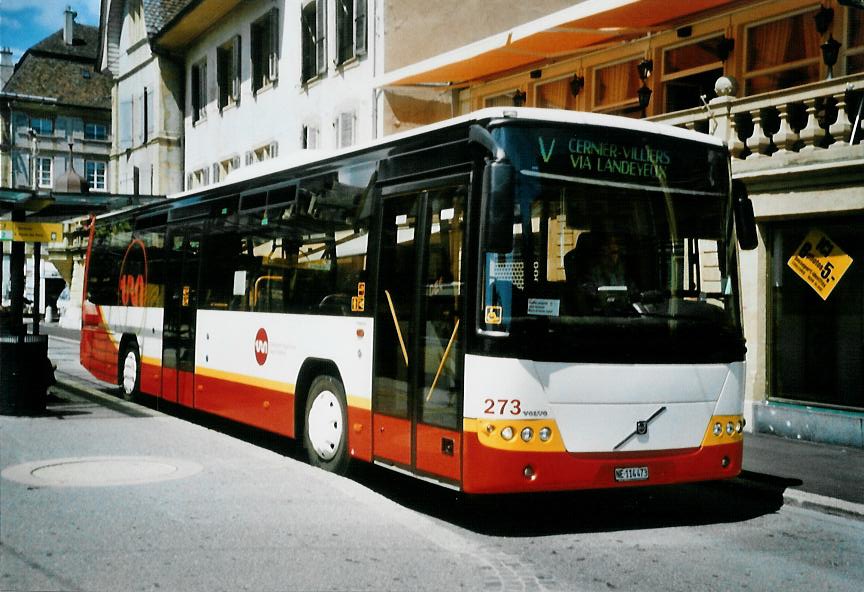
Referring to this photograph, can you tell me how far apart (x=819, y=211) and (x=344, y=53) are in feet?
48.9

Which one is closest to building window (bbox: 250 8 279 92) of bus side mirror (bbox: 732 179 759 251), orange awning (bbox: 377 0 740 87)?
orange awning (bbox: 377 0 740 87)

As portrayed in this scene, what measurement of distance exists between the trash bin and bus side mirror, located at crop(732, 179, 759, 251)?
8.65 meters

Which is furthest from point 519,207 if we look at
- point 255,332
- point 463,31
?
point 463,31

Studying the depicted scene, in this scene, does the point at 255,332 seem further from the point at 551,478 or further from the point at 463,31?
the point at 463,31

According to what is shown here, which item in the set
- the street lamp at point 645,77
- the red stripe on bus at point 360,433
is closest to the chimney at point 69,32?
the street lamp at point 645,77

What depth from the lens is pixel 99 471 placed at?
9.30 m

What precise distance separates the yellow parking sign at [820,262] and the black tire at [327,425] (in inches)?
281

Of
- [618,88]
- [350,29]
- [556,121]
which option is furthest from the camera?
[350,29]

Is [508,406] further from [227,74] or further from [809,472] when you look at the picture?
[227,74]

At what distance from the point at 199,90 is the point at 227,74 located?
9.25ft

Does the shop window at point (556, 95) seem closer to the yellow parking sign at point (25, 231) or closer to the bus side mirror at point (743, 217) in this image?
the yellow parking sign at point (25, 231)

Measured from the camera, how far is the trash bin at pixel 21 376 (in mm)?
→ 12898

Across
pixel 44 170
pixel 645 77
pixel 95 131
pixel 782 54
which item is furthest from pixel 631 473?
pixel 95 131

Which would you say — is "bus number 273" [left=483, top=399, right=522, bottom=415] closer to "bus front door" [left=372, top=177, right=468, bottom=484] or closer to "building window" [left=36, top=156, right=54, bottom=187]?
"bus front door" [left=372, top=177, right=468, bottom=484]
